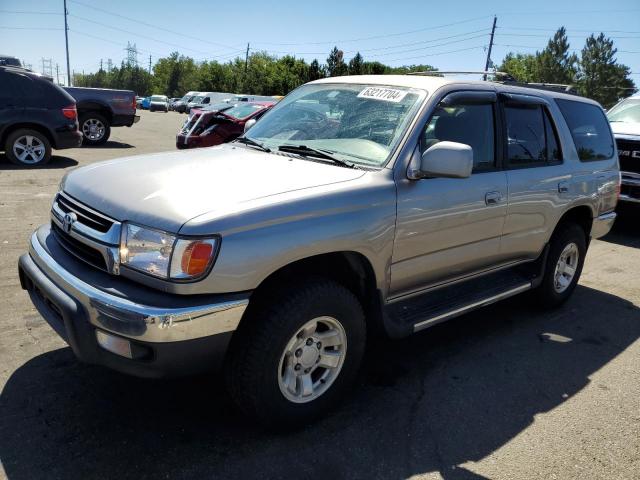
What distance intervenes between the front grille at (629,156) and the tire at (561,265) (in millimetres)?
3794

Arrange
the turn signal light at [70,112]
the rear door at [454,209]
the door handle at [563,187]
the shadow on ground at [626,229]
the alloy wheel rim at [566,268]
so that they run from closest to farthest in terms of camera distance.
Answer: the rear door at [454,209] < the door handle at [563,187] < the alloy wheel rim at [566,268] < the shadow on ground at [626,229] < the turn signal light at [70,112]

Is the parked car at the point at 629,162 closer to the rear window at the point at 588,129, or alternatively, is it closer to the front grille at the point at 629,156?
the front grille at the point at 629,156

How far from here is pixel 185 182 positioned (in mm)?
2852

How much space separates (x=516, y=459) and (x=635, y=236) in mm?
6779

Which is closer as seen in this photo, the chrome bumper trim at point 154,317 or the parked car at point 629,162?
the chrome bumper trim at point 154,317

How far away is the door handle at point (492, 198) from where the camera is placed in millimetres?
3689

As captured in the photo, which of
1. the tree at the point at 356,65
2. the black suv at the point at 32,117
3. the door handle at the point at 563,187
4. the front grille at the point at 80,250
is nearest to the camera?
the front grille at the point at 80,250

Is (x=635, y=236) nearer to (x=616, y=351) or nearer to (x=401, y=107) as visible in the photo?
(x=616, y=351)

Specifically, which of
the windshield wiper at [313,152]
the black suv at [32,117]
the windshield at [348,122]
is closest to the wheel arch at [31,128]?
the black suv at [32,117]

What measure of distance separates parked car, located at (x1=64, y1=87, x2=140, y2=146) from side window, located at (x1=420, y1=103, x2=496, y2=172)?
513 inches

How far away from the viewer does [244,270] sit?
248cm

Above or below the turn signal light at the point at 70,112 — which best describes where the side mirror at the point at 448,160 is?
above

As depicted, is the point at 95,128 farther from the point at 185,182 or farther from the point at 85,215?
the point at 185,182

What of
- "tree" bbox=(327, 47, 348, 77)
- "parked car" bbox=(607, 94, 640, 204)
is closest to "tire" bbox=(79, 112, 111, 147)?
"parked car" bbox=(607, 94, 640, 204)
